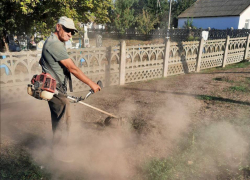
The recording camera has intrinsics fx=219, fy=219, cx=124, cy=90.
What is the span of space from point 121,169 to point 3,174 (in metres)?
1.77

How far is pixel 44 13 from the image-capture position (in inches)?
384

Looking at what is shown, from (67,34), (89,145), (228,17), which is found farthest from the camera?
(228,17)

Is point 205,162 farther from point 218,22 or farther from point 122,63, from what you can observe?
point 218,22

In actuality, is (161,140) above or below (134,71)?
below

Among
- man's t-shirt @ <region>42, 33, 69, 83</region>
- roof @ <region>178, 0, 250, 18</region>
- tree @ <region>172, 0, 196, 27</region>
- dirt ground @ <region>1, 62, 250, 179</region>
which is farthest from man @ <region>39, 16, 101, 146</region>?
tree @ <region>172, 0, 196, 27</region>

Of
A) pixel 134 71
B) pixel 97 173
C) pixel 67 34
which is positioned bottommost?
pixel 97 173

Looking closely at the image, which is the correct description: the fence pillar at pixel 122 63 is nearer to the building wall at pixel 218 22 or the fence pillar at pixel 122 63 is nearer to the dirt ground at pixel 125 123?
the dirt ground at pixel 125 123

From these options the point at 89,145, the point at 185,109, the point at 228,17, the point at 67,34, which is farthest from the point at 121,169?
the point at 228,17

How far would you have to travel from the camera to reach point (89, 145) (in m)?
4.22

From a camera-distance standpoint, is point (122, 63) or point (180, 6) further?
point (180, 6)

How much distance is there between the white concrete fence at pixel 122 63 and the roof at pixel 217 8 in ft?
66.1

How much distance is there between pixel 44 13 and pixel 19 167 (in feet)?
26.3

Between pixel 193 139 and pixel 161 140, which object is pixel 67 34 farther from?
pixel 193 139

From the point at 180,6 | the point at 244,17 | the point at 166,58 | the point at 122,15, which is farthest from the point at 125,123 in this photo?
the point at 180,6
